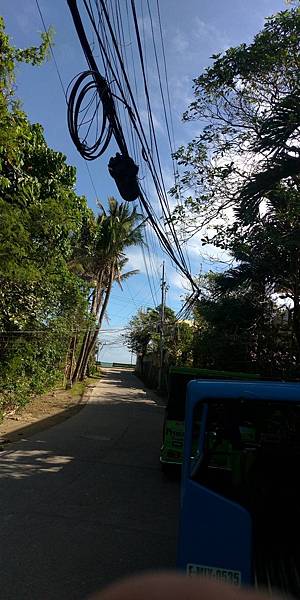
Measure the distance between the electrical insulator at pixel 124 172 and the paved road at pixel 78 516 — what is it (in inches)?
200

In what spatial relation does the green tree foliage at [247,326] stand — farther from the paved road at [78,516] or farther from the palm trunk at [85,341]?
the palm trunk at [85,341]

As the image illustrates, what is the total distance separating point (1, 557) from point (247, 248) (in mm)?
8813

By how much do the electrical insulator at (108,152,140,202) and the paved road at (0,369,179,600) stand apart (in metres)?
5.07

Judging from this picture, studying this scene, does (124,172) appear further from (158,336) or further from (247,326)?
(158,336)

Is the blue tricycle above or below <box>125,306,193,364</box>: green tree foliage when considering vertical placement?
below

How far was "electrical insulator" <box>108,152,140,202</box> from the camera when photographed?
844 cm

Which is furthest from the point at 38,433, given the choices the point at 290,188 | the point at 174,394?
the point at 290,188

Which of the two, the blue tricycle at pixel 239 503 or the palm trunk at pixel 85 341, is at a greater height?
the palm trunk at pixel 85 341

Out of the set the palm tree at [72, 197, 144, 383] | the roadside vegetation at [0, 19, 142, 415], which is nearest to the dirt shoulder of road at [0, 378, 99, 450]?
the roadside vegetation at [0, 19, 142, 415]

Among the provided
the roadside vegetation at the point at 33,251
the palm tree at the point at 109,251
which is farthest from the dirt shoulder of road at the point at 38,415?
the palm tree at the point at 109,251

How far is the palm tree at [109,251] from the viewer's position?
33875 mm

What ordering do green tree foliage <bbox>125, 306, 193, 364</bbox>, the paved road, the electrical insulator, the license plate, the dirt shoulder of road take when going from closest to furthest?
the license plate, the paved road, the electrical insulator, the dirt shoulder of road, green tree foliage <bbox>125, 306, 193, 364</bbox>

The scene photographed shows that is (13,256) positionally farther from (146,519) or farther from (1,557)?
(1,557)

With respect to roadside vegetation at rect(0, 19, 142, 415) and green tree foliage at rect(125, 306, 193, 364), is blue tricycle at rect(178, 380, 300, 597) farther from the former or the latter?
green tree foliage at rect(125, 306, 193, 364)
